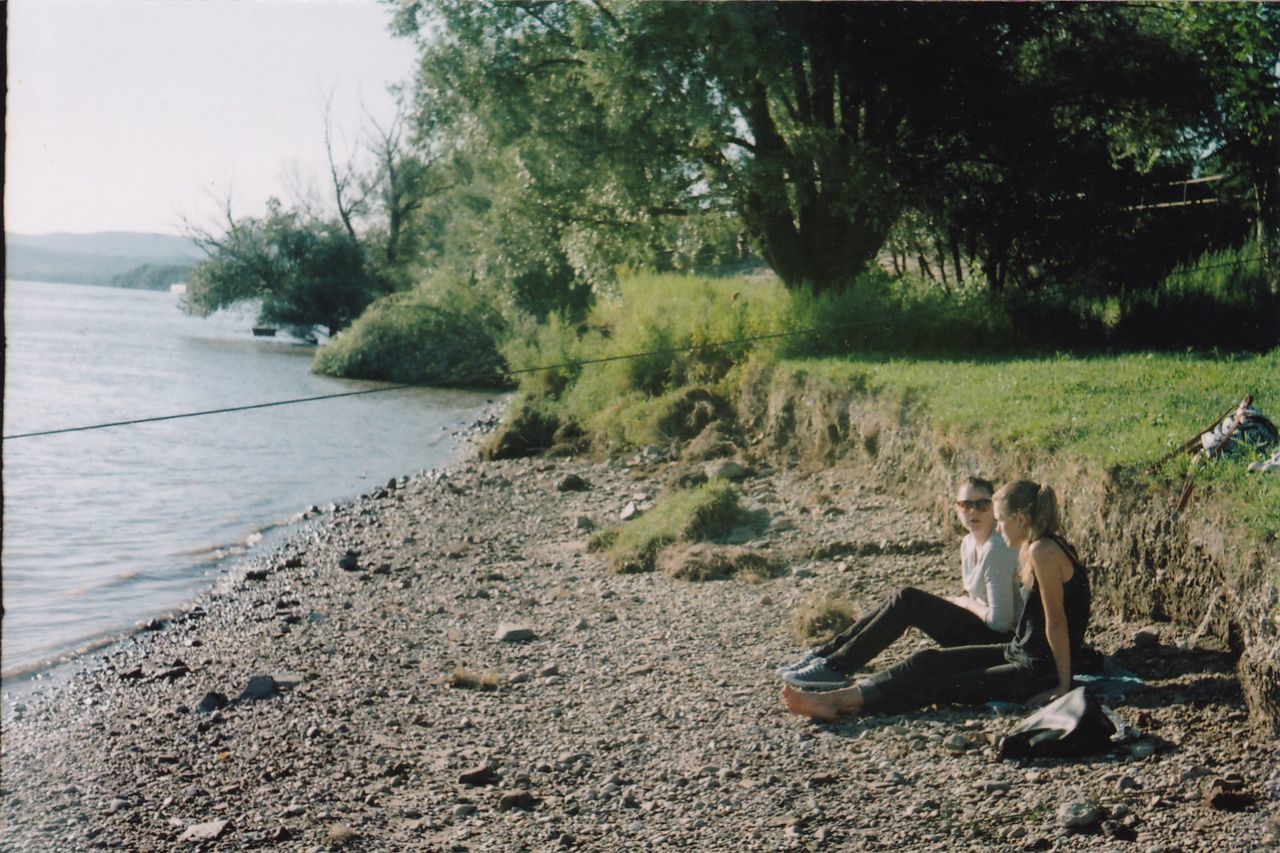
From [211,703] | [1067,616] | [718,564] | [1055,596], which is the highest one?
[1055,596]

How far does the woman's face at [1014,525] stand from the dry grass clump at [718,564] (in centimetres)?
388

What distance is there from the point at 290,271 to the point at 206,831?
4771 centimetres

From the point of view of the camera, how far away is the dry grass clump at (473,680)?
7.79 meters

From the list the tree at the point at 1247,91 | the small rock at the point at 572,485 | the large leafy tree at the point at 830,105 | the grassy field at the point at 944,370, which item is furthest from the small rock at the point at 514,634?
the tree at the point at 1247,91

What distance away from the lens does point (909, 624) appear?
6.53 meters

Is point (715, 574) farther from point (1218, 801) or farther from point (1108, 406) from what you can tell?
point (1218, 801)

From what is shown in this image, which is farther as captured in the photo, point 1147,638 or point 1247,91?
point 1247,91

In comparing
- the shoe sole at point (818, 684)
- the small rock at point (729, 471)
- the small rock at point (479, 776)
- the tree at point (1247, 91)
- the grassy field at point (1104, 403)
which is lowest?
the small rock at point (479, 776)

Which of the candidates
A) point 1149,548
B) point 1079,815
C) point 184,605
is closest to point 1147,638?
point 1149,548

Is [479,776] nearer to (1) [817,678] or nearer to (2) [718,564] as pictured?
(1) [817,678]

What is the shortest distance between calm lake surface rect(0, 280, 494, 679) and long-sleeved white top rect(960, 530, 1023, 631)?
485 cm

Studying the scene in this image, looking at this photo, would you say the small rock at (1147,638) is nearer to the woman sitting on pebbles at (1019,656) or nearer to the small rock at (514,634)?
the woman sitting on pebbles at (1019,656)

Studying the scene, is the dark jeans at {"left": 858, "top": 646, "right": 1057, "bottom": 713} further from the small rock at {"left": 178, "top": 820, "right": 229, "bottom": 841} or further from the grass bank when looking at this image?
the small rock at {"left": 178, "top": 820, "right": 229, "bottom": 841}

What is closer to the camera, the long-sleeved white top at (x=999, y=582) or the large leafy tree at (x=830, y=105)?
the long-sleeved white top at (x=999, y=582)
